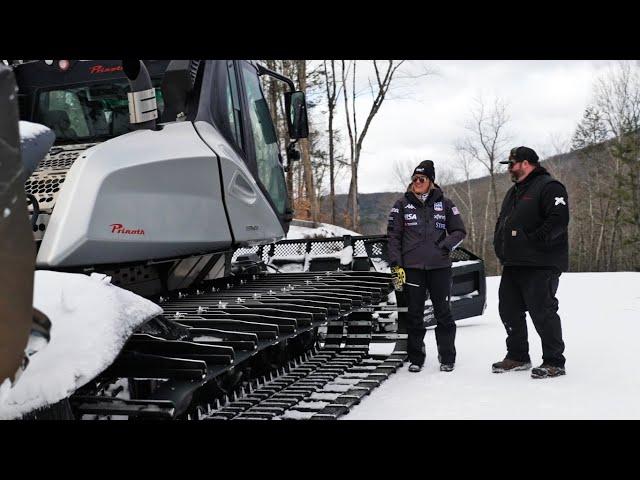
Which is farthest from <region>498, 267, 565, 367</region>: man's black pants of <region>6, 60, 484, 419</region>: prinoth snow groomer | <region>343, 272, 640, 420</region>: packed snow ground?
<region>6, 60, 484, 419</region>: prinoth snow groomer

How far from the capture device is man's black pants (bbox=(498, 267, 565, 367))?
558 cm

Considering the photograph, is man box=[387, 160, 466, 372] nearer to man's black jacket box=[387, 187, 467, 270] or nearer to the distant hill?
man's black jacket box=[387, 187, 467, 270]

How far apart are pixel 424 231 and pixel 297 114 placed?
4.85 feet

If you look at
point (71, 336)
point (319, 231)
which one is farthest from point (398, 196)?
point (71, 336)

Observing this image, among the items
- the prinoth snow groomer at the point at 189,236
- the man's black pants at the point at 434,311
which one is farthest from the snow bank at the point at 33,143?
the man's black pants at the point at 434,311

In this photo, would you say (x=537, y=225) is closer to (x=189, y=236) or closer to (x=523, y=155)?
(x=523, y=155)

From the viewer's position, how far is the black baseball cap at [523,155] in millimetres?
5809

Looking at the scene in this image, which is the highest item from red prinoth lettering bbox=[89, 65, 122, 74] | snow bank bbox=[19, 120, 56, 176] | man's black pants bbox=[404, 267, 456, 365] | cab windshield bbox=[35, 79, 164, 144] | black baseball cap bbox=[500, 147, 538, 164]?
red prinoth lettering bbox=[89, 65, 122, 74]

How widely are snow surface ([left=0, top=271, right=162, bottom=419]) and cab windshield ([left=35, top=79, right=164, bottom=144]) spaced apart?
7.62ft

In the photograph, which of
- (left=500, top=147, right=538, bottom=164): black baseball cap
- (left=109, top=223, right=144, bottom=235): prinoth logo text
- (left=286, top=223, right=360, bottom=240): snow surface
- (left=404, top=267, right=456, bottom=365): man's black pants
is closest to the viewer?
(left=109, top=223, right=144, bottom=235): prinoth logo text

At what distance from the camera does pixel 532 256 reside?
5.65 m

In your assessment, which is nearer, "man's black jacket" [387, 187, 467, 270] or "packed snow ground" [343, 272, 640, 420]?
"packed snow ground" [343, 272, 640, 420]

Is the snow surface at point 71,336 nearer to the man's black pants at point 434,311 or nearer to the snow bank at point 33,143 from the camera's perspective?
the snow bank at point 33,143

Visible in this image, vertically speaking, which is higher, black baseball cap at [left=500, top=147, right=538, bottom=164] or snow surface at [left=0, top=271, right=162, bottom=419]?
black baseball cap at [left=500, top=147, right=538, bottom=164]
